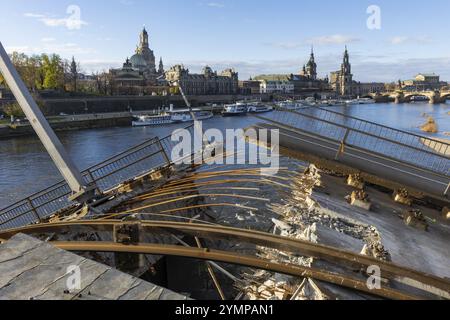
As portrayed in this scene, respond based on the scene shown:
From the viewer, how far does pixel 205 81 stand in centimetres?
10862

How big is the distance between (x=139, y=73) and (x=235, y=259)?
104 m

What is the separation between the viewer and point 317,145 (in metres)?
10.8

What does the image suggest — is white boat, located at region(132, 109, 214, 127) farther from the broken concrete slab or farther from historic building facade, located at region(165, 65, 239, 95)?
the broken concrete slab

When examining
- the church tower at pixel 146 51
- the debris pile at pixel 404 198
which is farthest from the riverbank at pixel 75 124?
the church tower at pixel 146 51

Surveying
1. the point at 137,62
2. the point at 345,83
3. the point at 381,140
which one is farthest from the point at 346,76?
the point at 381,140

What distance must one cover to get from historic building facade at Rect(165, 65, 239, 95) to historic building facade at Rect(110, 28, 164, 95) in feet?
17.0

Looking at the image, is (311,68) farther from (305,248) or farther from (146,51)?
(305,248)

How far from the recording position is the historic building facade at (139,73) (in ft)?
288

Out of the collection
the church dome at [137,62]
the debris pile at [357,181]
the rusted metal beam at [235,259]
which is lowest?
the debris pile at [357,181]

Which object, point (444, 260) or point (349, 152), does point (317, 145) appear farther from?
point (444, 260)

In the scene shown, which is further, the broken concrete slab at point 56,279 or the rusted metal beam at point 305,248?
the rusted metal beam at point 305,248

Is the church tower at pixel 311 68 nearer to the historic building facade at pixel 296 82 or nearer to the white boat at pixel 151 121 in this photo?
the historic building facade at pixel 296 82

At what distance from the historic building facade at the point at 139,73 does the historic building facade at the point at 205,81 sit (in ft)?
17.0

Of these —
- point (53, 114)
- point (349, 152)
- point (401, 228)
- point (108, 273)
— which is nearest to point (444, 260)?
point (401, 228)
